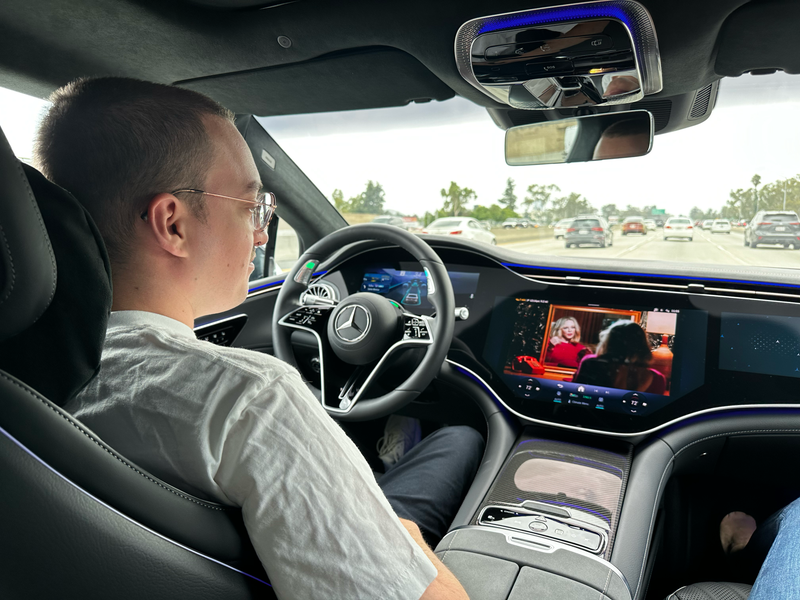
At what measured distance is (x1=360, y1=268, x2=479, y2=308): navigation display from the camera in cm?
251

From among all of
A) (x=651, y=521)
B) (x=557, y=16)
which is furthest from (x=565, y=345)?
(x=557, y=16)

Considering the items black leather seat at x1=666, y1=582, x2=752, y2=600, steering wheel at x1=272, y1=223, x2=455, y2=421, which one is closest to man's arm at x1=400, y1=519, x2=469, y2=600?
black leather seat at x1=666, y1=582, x2=752, y2=600

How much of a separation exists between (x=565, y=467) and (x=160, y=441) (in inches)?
57.8

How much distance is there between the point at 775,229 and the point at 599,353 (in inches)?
112

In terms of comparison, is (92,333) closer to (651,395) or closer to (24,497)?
(24,497)

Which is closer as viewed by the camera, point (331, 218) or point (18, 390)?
point (18, 390)

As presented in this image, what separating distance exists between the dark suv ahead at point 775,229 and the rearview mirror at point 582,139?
241cm

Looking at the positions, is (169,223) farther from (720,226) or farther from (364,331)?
(720,226)

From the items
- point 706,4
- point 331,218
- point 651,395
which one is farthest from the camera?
point 331,218

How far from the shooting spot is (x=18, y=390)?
0.66 meters

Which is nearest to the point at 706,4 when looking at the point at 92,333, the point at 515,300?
the point at 515,300

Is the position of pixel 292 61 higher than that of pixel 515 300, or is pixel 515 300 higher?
pixel 292 61

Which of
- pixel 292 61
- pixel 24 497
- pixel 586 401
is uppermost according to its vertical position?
pixel 292 61

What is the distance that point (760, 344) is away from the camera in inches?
77.7
